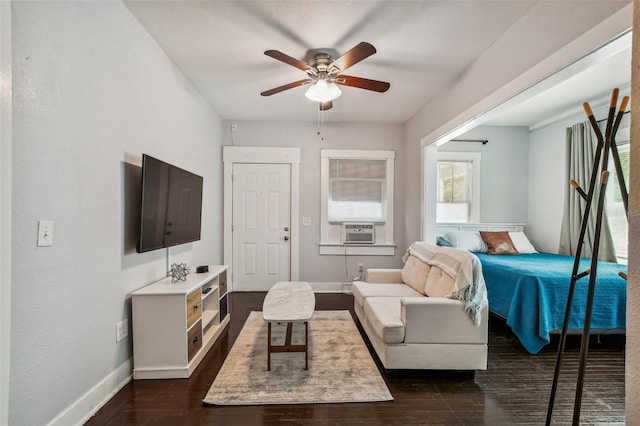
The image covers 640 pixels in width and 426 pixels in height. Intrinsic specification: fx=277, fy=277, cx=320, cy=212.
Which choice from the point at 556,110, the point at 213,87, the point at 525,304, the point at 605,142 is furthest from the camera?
the point at 556,110

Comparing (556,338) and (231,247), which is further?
(231,247)

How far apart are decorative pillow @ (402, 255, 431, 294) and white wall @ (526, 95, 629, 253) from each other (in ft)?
8.45

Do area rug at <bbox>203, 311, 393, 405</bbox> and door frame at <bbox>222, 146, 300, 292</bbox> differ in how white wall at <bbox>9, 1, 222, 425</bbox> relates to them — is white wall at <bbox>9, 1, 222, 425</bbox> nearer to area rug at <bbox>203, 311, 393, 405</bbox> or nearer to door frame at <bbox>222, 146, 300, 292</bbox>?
area rug at <bbox>203, 311, 393, 405</bbox>

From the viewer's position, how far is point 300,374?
6.77ft

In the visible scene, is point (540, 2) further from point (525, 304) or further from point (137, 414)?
point (137, 414)

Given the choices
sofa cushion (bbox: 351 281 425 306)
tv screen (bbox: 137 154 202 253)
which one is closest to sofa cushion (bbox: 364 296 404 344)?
sofa cushion (bbox: 351 281 425 306)

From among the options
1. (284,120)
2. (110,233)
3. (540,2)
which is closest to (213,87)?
(284,120)

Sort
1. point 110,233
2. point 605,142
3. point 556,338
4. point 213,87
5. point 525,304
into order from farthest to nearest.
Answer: point 213,87 < point 556,338 < point 525,304 < point 110,233 < point 605,142

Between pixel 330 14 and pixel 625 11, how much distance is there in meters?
1.61

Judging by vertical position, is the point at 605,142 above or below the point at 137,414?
above

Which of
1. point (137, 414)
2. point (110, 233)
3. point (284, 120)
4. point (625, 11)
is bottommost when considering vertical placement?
point (137, 414)

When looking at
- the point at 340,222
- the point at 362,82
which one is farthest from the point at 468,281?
the point at 340,222

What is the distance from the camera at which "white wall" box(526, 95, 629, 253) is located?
13.1ft

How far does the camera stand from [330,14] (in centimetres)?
200
